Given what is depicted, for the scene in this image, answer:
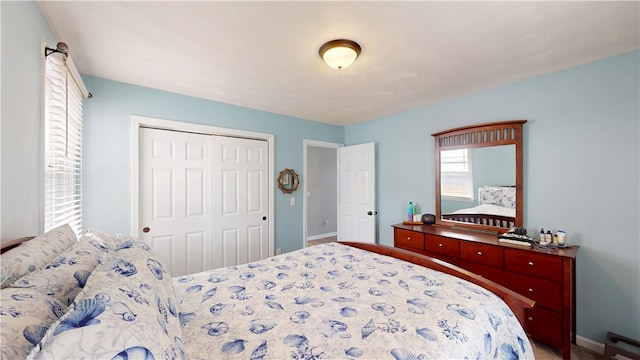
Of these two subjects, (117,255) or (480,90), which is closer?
(117,255)

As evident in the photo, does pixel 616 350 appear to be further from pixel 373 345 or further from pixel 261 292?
pixel 261 292

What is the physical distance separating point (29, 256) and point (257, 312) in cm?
92

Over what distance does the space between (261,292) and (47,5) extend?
209cm

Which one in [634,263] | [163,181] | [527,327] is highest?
[163,181]

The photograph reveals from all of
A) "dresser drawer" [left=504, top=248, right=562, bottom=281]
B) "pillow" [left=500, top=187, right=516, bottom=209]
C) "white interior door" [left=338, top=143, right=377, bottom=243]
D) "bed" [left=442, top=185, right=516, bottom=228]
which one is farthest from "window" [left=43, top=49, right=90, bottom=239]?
"pillow" [left=500, top=187, right=516, bottom=209]

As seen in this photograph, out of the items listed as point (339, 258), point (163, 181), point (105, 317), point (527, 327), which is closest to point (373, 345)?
point (105, 317)

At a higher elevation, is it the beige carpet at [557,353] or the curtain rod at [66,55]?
the curtain rod at [66,55]

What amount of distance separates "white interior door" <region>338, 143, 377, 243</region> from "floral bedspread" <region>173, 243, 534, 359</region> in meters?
2.20

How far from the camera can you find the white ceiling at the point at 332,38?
1472 mm

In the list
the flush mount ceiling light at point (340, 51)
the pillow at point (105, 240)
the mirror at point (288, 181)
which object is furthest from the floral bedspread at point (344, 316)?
the mirror at point (288, 181)

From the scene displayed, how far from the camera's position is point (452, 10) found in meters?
1.47

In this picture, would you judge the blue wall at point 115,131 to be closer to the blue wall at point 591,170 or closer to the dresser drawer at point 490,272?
the dresser drawer at point 490,272

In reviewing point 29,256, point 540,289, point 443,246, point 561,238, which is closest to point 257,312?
point 29,256

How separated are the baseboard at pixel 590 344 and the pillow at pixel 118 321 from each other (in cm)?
318
